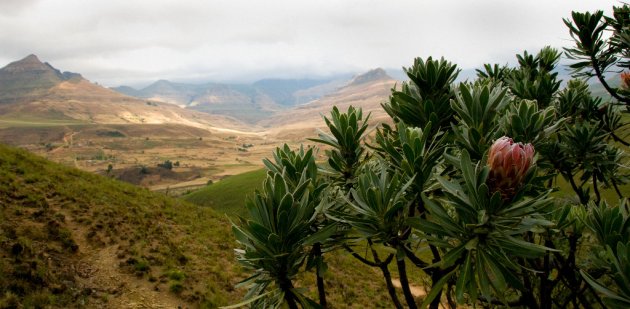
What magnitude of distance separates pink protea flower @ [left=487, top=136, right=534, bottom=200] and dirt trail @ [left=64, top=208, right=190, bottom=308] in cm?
978

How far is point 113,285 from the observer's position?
9484 millimetres

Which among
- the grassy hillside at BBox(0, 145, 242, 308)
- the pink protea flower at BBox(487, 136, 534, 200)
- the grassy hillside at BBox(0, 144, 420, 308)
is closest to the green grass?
the grassy hillside at BBox(0, 144, 420, 308)

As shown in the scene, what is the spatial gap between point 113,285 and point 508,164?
1074cm

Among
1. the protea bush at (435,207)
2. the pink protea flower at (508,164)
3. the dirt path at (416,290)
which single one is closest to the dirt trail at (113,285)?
the protea bush at (435,207)

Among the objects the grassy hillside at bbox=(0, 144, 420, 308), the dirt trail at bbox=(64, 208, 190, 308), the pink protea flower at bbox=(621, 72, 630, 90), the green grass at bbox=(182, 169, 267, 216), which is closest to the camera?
the pink protea flower at bbox=(621, 72, 630, 90)

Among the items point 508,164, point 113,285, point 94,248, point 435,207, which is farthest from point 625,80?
point 94,248

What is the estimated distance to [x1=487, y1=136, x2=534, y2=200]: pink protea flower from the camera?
5.49 feet

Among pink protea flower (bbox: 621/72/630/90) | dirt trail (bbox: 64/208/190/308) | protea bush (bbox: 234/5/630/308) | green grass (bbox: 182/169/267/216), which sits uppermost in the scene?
pink protea flower (bbox: 621/72/630/90)

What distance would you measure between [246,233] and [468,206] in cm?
127

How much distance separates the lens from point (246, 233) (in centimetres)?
212

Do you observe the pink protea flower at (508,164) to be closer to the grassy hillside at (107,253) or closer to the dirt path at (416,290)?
the grassy hillside at (107,253)

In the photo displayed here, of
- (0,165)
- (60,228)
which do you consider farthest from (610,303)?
(0,165)

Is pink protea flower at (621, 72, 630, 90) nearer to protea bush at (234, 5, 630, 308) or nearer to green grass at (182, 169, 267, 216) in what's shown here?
protea bush at (234, 5, 630, 308)

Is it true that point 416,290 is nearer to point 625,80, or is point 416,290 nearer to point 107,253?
point 107,253
